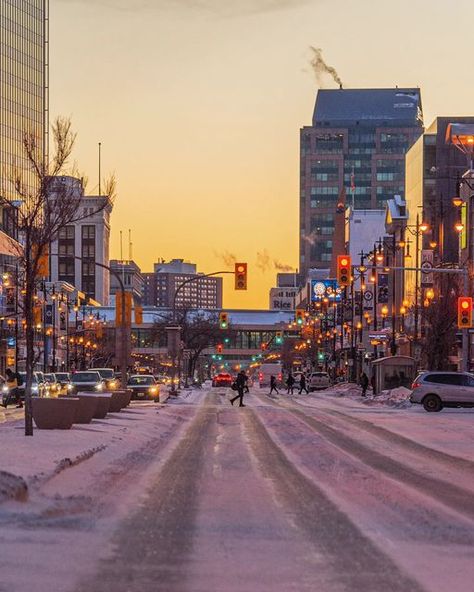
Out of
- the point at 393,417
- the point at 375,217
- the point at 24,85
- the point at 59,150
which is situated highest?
the point at 24,85

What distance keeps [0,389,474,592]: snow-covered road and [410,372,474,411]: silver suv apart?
21.2 m

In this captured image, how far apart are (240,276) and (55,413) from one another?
74.4 feet

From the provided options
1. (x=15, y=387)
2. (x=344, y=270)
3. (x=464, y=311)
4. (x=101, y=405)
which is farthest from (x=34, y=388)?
(x=464, y=311)

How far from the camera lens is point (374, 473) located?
1912cm

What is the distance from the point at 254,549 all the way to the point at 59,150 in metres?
17.3

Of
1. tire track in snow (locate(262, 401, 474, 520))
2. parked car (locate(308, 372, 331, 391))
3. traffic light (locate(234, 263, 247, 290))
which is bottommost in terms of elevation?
parked car (locate(308, 372, 331, 391))

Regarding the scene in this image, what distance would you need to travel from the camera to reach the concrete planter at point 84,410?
30.1 meters

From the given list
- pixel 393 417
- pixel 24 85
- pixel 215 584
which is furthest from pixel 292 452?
pixel 24 85

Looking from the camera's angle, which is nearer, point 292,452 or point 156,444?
point 292,452

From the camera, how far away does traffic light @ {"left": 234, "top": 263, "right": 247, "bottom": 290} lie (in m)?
49.0

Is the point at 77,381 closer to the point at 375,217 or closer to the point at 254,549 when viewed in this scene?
the point at 254,549

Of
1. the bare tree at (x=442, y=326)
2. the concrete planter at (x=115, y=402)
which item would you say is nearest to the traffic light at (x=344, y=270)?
the concrete planter at (x=115, y=402)

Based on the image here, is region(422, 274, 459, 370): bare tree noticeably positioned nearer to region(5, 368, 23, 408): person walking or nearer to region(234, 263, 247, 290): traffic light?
region(234, 263, 247, 290): traffic light

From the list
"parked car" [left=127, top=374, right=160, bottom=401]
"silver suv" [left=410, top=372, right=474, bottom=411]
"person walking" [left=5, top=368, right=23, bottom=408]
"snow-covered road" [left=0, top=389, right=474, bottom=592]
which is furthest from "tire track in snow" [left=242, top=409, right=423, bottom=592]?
"parked car" [left=127, top=374, right=160, bottom=401]
